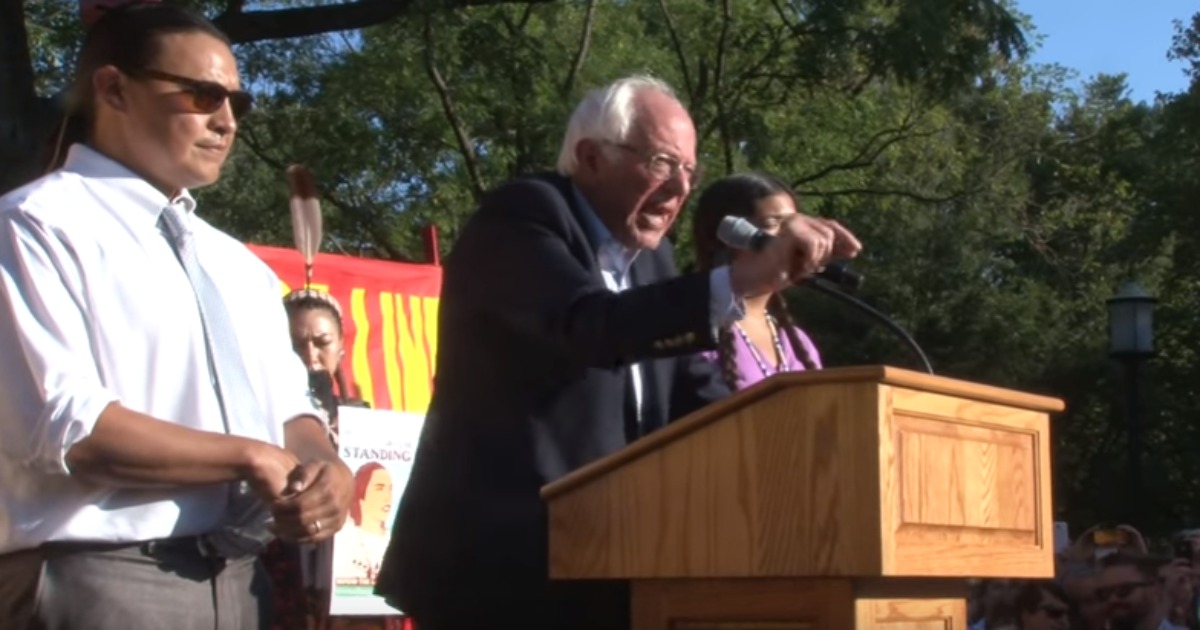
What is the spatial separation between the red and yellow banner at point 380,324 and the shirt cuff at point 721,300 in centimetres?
479

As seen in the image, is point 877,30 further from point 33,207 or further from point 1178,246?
point 1178,246

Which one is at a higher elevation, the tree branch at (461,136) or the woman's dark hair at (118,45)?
the tree branch at (461,136)

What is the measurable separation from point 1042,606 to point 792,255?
17.7 ft

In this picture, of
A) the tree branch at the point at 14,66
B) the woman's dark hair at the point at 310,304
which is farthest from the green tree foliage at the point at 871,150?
the woman's dark hair at the point at 310,304

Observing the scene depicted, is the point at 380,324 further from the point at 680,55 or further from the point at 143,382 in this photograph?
the point at 680,55

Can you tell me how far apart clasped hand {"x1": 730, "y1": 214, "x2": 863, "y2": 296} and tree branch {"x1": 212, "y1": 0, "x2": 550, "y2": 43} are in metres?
7.67

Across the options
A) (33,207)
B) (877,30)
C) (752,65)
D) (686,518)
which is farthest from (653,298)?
(752,65)

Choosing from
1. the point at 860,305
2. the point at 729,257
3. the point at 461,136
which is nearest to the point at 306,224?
the point at 729,257

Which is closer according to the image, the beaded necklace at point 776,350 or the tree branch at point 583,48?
the beaded necklace at point 776,350

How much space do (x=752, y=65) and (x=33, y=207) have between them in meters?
17.1

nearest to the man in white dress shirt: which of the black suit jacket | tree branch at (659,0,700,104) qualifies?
the black suit jacket

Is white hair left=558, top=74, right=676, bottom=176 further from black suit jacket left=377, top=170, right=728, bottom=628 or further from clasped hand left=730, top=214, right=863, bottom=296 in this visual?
clasped hand left=730, top=214, right=863, bottom=296

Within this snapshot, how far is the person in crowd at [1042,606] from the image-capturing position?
26.8ft

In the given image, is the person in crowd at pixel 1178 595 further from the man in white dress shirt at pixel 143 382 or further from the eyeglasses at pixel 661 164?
the man in white dress shirt at pixel 143 382
